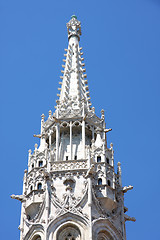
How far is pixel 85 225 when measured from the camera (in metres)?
44.1

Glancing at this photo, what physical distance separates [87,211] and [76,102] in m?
11.7

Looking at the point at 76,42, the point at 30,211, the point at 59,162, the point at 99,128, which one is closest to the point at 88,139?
the point at 99,128

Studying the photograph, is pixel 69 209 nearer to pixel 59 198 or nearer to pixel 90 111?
pixel 59 198

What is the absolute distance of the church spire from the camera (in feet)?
178

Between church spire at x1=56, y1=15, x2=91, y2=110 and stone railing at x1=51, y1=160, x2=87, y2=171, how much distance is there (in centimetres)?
666

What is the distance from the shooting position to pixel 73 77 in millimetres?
57219

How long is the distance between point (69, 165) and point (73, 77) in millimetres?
Answer: 11753

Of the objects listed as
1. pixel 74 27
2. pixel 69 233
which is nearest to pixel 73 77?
pixel 74 27

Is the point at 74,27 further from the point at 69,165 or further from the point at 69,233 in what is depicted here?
the point at 69,233

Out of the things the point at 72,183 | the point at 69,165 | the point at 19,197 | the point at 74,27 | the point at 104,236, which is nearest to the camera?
the point at 104,236

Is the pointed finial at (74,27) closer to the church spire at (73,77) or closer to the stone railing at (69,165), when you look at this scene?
the church spire at (73,77)

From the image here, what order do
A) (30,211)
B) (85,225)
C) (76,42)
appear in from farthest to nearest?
(76,42)
(30,211)
(85,225)

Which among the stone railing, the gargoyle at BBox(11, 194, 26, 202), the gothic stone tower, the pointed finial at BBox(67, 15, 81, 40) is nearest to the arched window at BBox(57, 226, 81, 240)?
the gothic stone tower

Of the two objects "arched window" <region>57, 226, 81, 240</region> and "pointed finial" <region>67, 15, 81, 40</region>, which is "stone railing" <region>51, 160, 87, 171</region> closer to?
"arched window" <region>57, 226, 81, 240</region>
